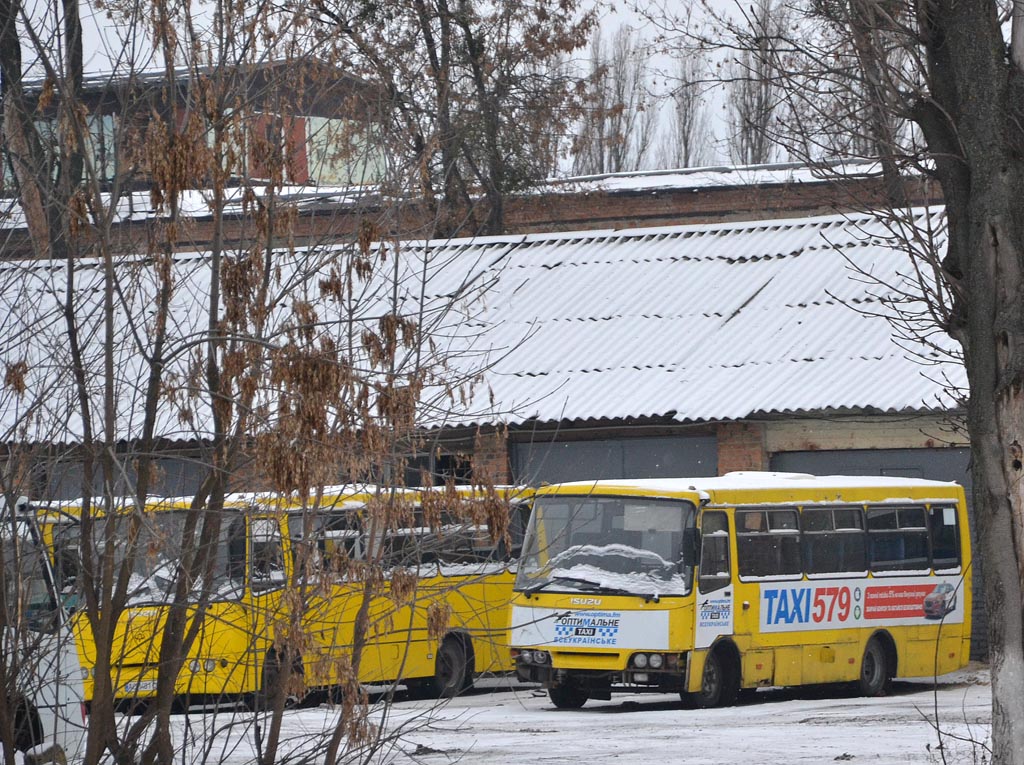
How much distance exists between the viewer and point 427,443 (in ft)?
26.0

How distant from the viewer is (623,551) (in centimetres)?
1667

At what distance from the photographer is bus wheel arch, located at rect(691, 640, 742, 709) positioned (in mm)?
16406

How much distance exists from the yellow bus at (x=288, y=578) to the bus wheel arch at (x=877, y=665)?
10968 mm

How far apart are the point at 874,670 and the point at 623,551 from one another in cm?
344

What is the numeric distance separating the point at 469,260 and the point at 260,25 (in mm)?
21428

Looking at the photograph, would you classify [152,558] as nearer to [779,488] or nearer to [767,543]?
[767,543]

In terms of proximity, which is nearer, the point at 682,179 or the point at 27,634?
the point at 27,634

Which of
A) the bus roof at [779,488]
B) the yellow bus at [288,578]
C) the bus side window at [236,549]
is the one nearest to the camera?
the yellow bus at [288,578]

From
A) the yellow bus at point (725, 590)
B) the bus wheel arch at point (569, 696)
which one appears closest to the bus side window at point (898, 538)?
the yellow bus at point (725, 590)

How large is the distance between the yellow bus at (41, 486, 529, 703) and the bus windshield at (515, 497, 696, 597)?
8593 mm

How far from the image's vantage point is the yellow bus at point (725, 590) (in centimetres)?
1623

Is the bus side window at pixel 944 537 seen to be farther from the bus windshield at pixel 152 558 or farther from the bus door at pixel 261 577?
the bus windshield at pixel 152 558

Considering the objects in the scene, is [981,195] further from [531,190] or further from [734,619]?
[531,190]

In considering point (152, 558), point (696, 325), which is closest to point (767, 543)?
point (696, 325)
